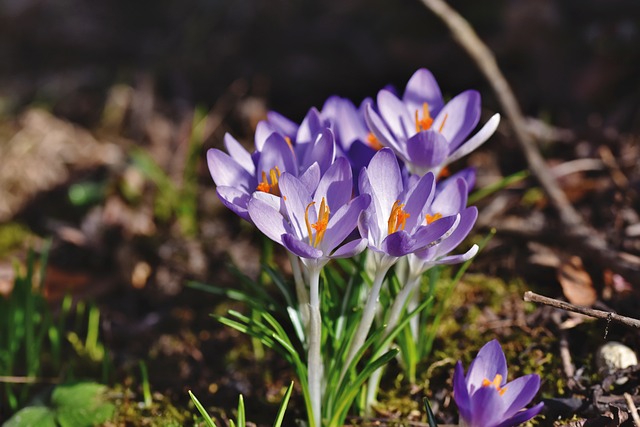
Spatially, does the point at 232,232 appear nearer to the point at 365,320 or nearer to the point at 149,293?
the point at 149,293

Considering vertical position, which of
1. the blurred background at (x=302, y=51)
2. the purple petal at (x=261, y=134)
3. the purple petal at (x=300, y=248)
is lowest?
the purple petal at (x=300, y=248)

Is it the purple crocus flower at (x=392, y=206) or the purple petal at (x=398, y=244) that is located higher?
the purple crocus flower at (x=392, y=206)

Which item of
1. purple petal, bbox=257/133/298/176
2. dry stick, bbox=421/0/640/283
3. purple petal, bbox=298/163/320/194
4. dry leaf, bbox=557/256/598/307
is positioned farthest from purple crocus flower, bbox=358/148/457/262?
dry stick, bbox=421/0/640/283

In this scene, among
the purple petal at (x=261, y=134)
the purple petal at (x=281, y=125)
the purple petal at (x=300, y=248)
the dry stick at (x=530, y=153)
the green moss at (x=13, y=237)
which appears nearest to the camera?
the purple petal at (x=300, y=248)

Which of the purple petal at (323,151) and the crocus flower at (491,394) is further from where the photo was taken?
the purple petal at (323,151)

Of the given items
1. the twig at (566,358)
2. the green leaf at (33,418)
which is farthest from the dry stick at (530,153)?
the green leaf at (33,418)

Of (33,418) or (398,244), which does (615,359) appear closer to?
(398,244)

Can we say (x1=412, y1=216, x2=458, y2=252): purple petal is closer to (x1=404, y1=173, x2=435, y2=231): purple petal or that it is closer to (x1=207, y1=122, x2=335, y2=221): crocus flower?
(x1=404, y1=173, x2=435, y2=231): purple petal

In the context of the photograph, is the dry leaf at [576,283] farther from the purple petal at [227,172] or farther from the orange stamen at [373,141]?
the purple petal at [227,172]
